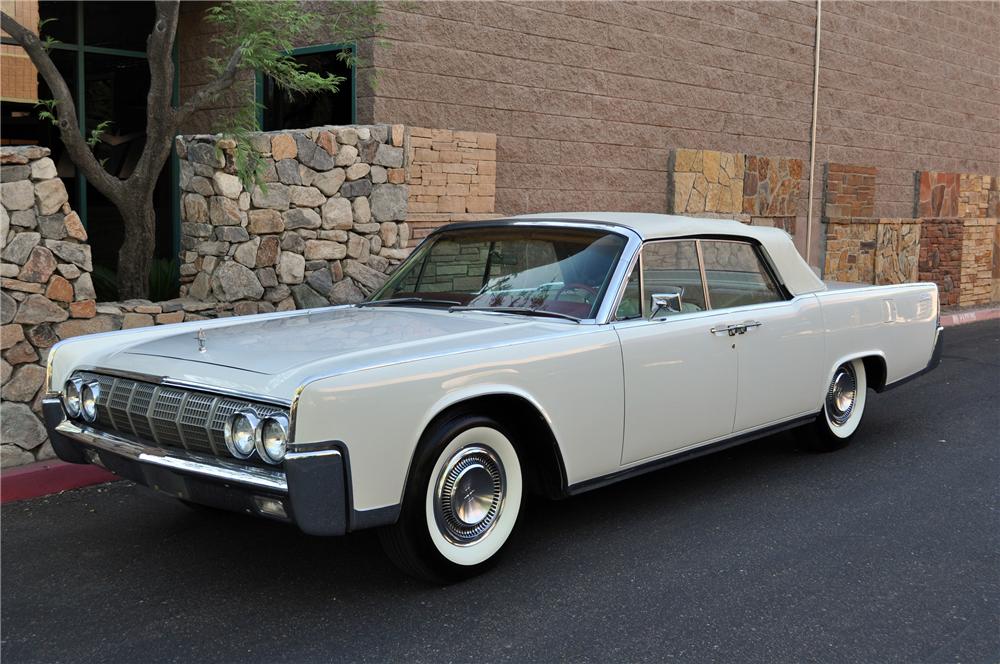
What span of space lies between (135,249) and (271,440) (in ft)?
14.9

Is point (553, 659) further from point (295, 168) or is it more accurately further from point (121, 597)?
point (295, 168)

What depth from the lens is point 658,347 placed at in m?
4.81

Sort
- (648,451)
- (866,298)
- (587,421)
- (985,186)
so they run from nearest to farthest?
(587,421)
(648,451)
(866,298)
(985,186)

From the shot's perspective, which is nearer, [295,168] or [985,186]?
[295,168]

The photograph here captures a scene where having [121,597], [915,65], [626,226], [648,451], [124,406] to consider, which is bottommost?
[121,597]

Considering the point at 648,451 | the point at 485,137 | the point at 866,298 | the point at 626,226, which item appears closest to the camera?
the point at 648,451

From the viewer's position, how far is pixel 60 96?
707cm

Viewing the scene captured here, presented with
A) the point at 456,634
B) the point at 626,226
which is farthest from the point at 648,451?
the point at 456,634

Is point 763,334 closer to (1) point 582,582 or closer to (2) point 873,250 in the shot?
(1) point 582,582

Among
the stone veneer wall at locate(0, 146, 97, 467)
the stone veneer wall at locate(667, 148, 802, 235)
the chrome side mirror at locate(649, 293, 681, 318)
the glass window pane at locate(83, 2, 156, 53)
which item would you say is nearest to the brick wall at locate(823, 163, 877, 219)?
the stone veneer wall at locate(667, 148, 802, 235)

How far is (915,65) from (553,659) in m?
15.1

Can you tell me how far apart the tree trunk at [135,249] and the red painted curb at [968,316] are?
11.0m

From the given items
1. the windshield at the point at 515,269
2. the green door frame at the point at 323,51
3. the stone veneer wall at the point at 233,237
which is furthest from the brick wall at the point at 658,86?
the windshield at the point at 515,269

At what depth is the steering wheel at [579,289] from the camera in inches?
189
